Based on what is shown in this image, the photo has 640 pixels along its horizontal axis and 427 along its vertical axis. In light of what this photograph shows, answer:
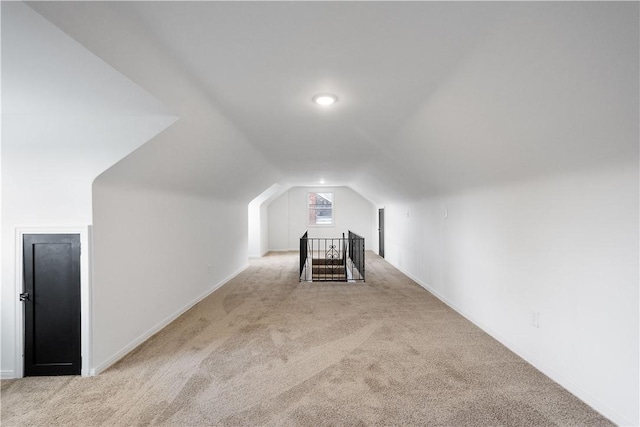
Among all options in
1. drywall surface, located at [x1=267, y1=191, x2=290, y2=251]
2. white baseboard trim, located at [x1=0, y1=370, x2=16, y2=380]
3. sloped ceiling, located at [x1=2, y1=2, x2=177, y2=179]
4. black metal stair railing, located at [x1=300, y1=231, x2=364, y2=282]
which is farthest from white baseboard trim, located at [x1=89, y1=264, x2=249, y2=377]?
drywall surface, located at [x1=267, y1=191, x2=290, y2=251]

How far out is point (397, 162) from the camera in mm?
4859

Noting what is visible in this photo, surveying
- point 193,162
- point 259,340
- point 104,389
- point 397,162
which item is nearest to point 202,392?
point 104,389

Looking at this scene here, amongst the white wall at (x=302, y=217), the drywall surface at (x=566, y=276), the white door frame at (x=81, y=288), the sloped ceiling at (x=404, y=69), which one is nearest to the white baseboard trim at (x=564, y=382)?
the drywall surface at (x=566, y=276)

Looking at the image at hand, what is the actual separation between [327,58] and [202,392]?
2.74m

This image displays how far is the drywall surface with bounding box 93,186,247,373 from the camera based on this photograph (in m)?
3.01

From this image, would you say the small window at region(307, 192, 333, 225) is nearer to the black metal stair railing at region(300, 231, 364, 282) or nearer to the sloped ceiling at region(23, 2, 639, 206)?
the black metal stair railing at region(300, 231, 364, 282)

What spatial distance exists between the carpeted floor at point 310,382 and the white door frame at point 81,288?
230mm

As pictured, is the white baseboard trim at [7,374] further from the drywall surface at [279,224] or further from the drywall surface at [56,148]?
the drywall surface at [279,224]

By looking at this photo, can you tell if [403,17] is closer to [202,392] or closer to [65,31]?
[65,31]

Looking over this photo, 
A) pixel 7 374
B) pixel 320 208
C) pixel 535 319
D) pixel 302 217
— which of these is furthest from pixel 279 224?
pixel 535 319

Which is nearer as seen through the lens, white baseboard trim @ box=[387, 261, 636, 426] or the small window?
white baseboard trim @ box=[387, 261, 636, 426]

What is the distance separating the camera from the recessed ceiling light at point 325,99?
268 centimetres

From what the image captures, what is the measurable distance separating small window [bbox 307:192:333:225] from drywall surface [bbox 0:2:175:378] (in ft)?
29.7

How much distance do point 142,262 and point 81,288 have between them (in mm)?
764
